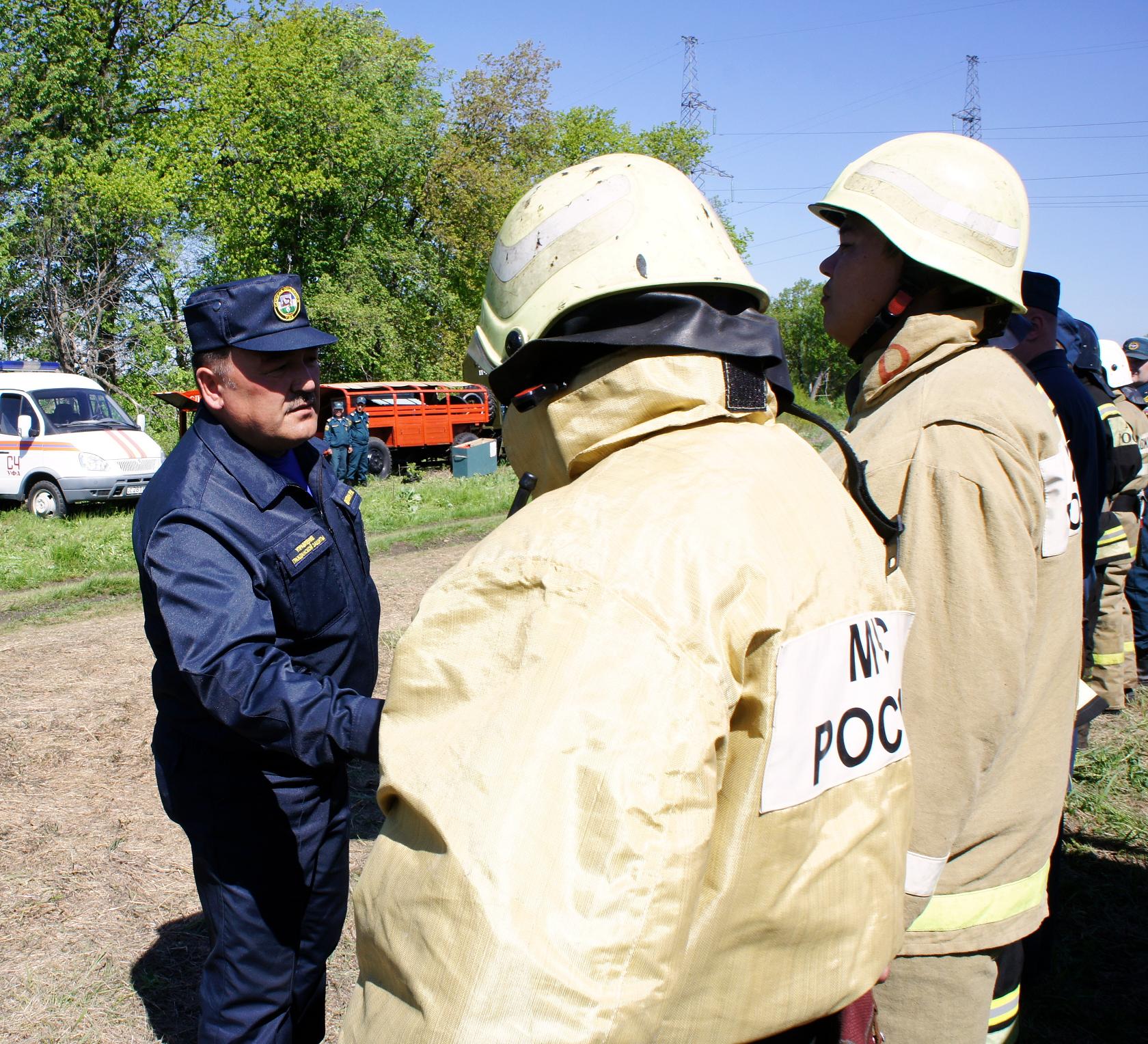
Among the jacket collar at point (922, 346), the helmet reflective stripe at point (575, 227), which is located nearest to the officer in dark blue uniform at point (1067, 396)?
the jacket collar at point (922, 346)

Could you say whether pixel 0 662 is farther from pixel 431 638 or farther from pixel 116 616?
pixel 431 638

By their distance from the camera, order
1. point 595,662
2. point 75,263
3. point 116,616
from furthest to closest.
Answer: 1. point 75,263
2. point 116,616
3. point 595,662

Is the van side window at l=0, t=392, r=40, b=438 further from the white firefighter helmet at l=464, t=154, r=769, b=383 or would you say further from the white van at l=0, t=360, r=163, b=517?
the white firefighter helmet at l=464, t=154, r=769, b=383

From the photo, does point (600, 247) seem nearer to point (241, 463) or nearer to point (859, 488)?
point (859, 488)

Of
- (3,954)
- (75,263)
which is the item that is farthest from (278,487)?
(75,263)

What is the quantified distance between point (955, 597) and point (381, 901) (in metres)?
1.10

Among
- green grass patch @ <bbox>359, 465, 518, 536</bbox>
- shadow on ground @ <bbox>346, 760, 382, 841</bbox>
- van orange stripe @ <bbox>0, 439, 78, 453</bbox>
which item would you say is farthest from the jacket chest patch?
van orange stripe @ <bbox>0, 439, 78, 453</bbox>

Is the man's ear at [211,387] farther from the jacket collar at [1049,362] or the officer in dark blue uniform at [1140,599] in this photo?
the officer in dark blue uniform at [1140,599]

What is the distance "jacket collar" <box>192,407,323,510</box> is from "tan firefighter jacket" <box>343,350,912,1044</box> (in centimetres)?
133

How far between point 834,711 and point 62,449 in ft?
47.0

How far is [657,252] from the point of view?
1.24 meters

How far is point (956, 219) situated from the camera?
2012 mm

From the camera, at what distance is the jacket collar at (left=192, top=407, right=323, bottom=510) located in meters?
2.33

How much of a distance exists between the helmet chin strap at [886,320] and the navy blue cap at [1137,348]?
7.37m
